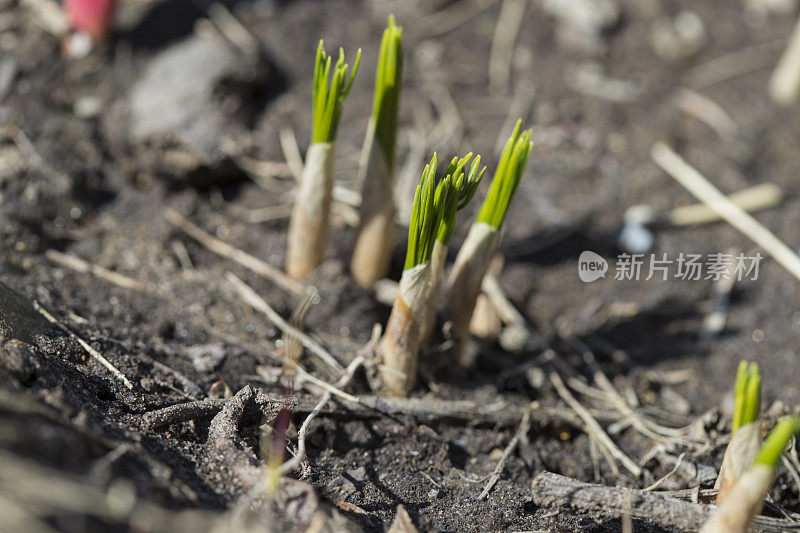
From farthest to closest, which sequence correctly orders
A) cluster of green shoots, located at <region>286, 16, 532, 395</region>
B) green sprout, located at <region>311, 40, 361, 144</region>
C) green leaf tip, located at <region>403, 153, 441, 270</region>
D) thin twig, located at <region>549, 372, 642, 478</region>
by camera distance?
thin twig, located at <region>549, 372, 642, 478</region>
green sprout, located at <region>311, 40, 361, 144</region>
cluster of green shoots, located at <region>286, 16, 532, 395</region>
green leaf tip, located at <region>403, 153, 441, 270</region>

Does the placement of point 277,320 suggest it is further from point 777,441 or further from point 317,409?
point 777,441

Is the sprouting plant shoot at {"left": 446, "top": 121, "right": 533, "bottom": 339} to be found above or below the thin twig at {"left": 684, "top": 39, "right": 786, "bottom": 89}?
below

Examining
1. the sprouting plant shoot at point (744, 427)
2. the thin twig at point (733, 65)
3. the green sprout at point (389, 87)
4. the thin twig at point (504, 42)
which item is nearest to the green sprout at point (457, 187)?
the green sprout at point (389, 87)

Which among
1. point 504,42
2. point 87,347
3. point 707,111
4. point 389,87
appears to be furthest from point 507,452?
point 504,42

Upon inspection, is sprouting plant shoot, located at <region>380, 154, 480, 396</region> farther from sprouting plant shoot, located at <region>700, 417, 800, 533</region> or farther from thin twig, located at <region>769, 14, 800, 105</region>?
thin twig, located at <region>769, 14, 800, 105</region>

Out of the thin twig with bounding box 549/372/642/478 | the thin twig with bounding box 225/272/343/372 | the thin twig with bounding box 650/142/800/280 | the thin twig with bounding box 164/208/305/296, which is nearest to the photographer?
the thin twig with bounding box 549/372/642/478

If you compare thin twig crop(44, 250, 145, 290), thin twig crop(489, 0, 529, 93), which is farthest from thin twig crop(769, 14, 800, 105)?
thin twig crop(44, 250, 145, 290)

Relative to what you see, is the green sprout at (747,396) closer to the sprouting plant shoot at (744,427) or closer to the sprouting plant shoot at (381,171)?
the sprouting plant shoot at (744,427)
